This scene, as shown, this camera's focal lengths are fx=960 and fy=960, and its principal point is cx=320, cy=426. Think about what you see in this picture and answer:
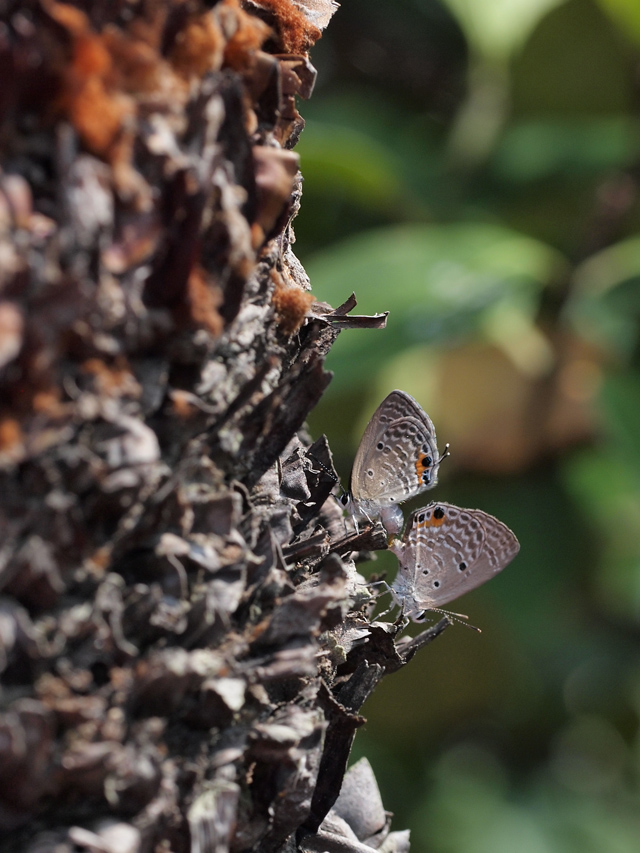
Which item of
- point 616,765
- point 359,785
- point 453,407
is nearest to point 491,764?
point 616,765

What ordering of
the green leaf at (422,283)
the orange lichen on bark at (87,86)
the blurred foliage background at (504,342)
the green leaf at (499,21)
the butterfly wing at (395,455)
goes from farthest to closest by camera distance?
the green leaf at (499,21)
the blurred foliage background at (504,342)
the green leaf at (422,283)
the butterfly wing at (395,455)
the orange lichen on bark at (87,86)

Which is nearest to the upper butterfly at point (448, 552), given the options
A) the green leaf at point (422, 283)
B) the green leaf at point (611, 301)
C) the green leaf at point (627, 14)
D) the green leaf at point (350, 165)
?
the green leaf at point (422, 283)

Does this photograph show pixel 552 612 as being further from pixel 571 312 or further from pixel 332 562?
pixel 332 562

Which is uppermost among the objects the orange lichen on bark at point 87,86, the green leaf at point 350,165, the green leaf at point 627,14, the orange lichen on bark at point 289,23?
the green leaf at point 627,14

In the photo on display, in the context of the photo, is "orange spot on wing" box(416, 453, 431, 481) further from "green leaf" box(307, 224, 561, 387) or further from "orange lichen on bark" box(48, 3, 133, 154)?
"green leaf" box(307, 224, 561, 387)

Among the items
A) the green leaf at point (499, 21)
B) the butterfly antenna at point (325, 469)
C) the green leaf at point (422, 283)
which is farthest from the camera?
the green leaf at point (499, 21)

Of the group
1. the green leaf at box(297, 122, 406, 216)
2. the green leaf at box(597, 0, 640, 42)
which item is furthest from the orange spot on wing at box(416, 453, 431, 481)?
the green leaf at box(597, 0, 640, 42)

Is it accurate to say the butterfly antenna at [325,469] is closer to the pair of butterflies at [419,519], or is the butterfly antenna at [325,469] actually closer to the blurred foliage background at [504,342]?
the pair of butterflies at [419,519]
